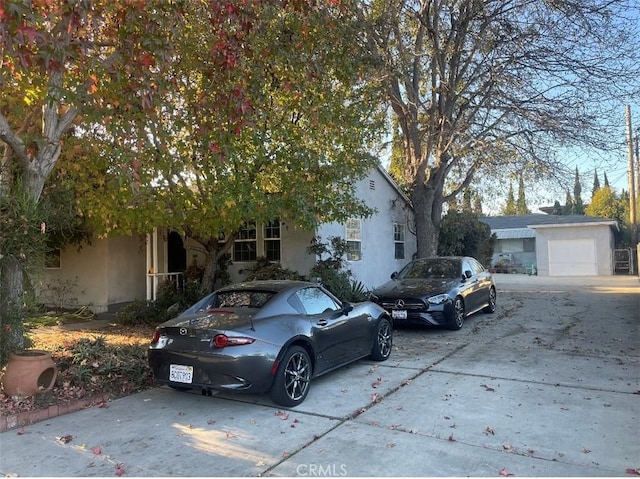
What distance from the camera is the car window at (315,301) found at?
21.2 ft

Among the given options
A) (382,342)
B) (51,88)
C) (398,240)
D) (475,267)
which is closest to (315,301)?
(382,342)

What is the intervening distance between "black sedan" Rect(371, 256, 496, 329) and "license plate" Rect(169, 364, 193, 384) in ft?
18.9

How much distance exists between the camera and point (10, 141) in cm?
612

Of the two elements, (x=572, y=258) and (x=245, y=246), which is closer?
(x=245, y=246)

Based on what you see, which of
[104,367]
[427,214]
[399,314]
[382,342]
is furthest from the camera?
[427,214]

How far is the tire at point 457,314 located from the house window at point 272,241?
5.31m

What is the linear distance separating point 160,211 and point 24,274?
2.94m

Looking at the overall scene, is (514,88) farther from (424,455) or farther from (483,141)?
(424,455)

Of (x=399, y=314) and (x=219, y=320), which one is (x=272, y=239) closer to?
(x=399, y=314)

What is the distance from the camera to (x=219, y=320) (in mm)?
5672

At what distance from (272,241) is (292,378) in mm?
8557

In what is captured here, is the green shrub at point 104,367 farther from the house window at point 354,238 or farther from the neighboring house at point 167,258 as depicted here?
the house window at point 354,238

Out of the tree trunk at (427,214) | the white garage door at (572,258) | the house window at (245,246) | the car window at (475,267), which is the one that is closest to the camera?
the car window at (475,267)

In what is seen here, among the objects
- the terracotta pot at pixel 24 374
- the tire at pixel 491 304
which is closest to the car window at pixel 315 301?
the terracotta pot at pixel 24 374
